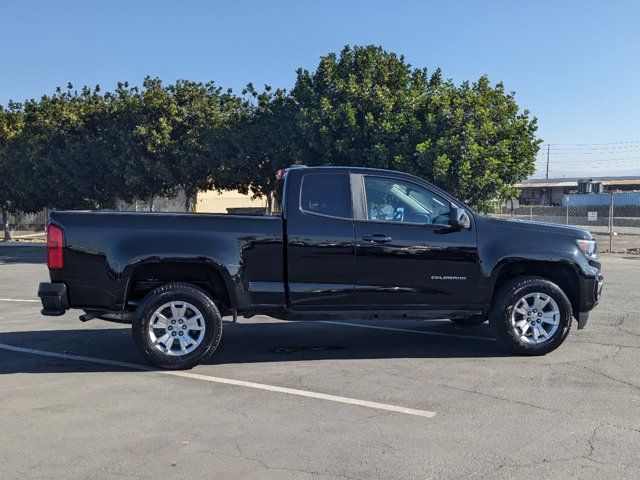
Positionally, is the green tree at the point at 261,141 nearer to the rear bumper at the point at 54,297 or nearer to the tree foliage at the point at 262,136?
the tree foliage at the point at 262,136

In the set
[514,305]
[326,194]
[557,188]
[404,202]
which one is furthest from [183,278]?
[557,188]

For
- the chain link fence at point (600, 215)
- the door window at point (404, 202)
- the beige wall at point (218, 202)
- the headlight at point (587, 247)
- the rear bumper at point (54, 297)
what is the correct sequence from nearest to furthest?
the rear bumper at point (54, 297)
the door window at point (404, 202)
the headlight at point (587, 247)
the chain link fence at point (600, 215)
the beige wall at point (218, 202)

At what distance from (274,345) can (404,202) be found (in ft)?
7.60

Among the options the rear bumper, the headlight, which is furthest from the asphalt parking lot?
the headlight

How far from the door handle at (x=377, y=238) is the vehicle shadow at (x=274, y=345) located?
50.9 inches

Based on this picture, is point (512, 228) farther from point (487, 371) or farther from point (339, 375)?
point (339, 375)

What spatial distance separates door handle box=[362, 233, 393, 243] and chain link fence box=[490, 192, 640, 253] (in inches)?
788

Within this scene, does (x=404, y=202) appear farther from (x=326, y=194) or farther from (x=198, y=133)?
(x=198, y=133)

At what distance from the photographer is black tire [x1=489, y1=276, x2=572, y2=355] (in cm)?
675

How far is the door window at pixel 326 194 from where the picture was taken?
674 centimetres

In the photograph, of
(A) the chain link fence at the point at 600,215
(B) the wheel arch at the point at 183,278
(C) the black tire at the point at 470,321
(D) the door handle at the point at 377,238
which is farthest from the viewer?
(A) the chain link fence at the point at 600,215

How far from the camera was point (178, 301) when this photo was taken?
6.39 meters

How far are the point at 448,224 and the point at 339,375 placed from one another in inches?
78.8

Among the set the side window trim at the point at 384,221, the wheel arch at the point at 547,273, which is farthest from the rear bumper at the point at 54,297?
the wheel arch at the point at 547,273
